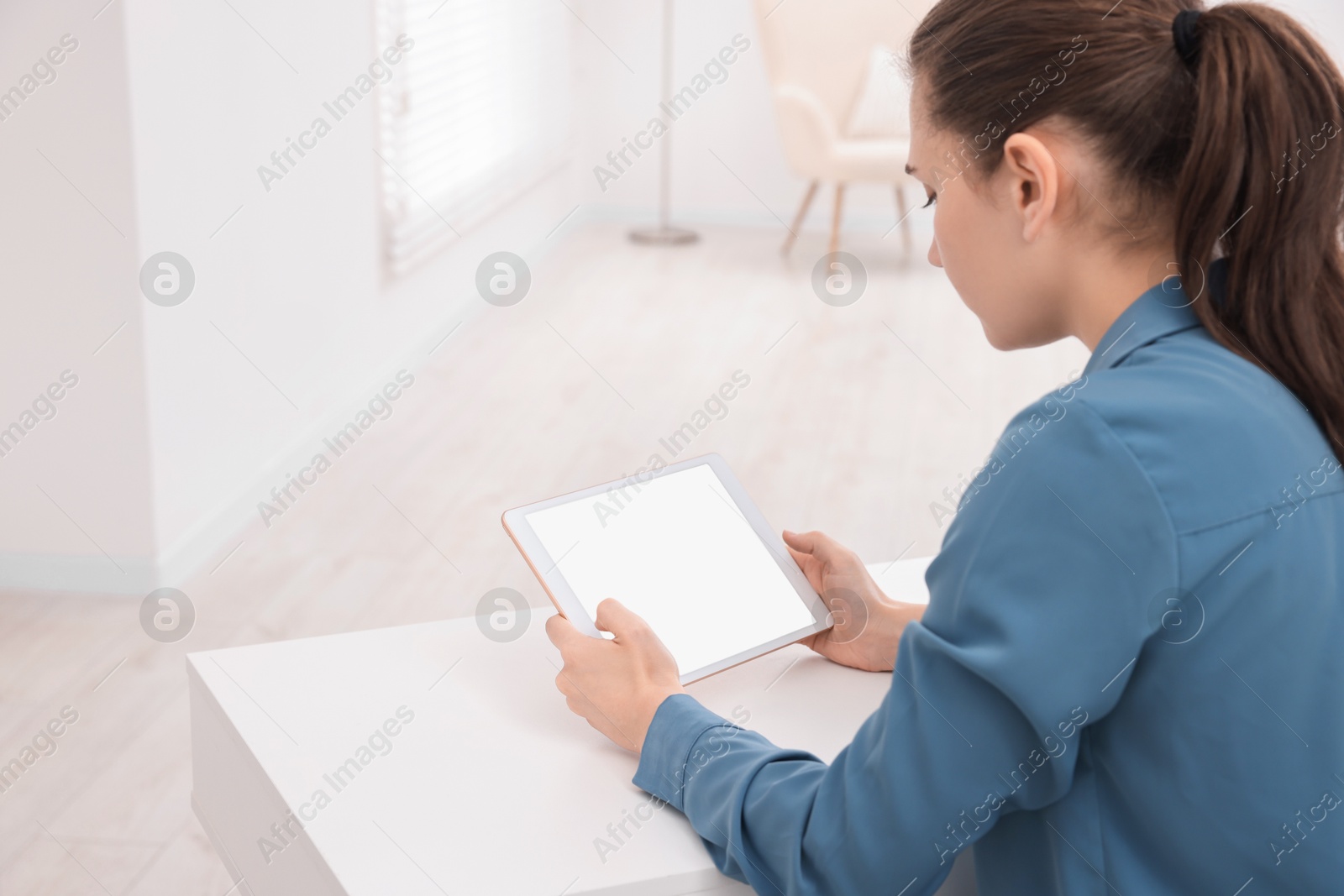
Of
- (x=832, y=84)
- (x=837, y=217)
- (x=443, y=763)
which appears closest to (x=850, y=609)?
(x=443, y=763)

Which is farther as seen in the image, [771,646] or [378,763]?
[771,646]

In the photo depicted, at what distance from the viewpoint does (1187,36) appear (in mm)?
747

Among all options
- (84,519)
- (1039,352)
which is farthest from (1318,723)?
(1039,352)

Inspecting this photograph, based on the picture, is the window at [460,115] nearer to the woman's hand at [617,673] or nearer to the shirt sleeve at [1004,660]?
the woman's hand at [617,673]

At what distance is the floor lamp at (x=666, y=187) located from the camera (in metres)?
5.60

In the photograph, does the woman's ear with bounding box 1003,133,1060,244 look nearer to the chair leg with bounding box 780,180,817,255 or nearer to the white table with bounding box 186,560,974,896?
the white table with bounding box 186,560,974,896

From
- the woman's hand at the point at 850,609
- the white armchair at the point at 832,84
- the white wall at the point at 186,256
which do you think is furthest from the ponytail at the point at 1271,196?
the white armchair at the point at 832,84

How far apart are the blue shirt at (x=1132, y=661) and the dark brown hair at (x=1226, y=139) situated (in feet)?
0.11

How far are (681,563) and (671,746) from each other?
0.67 feet

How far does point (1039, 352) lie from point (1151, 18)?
11.7 feet

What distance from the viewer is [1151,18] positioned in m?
0.76

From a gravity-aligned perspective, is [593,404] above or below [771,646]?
below

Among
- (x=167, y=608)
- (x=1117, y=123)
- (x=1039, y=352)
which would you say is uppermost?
(x=1117, y=123)

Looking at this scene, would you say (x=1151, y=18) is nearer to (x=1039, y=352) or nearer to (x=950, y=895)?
(x=950, y=895)
